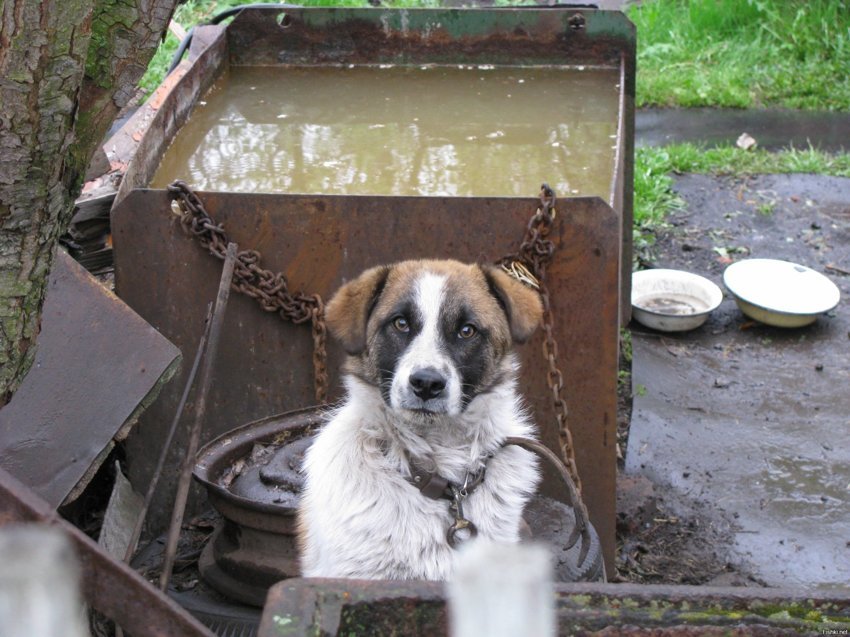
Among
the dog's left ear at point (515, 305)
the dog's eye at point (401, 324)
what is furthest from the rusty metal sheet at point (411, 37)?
the dog's eye at point (401, 324)

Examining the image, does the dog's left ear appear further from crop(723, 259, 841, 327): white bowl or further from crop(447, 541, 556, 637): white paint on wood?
crop(723, 259, 841, 327): white bowl

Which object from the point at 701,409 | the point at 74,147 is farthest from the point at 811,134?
the point at 74,147

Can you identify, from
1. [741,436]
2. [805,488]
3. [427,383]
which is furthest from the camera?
[741,436]

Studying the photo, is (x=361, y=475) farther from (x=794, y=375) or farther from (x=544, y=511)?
(x=794, y=375)

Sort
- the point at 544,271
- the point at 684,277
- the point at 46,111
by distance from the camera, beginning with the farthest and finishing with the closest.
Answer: the point at 684,277, the point at 544,271, the point at 46,111

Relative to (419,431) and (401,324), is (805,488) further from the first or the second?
(401,324)

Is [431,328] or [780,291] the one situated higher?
[431,328]

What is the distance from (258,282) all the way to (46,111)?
177cm

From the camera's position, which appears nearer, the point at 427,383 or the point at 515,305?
the point at 427,383

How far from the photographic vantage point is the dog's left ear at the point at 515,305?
3531 millimetres

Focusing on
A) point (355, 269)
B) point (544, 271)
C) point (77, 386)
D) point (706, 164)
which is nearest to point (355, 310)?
point (355, 269)

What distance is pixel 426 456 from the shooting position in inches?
135

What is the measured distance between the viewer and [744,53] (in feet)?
35.5

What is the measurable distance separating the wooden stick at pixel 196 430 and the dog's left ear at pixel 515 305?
1.07 m
